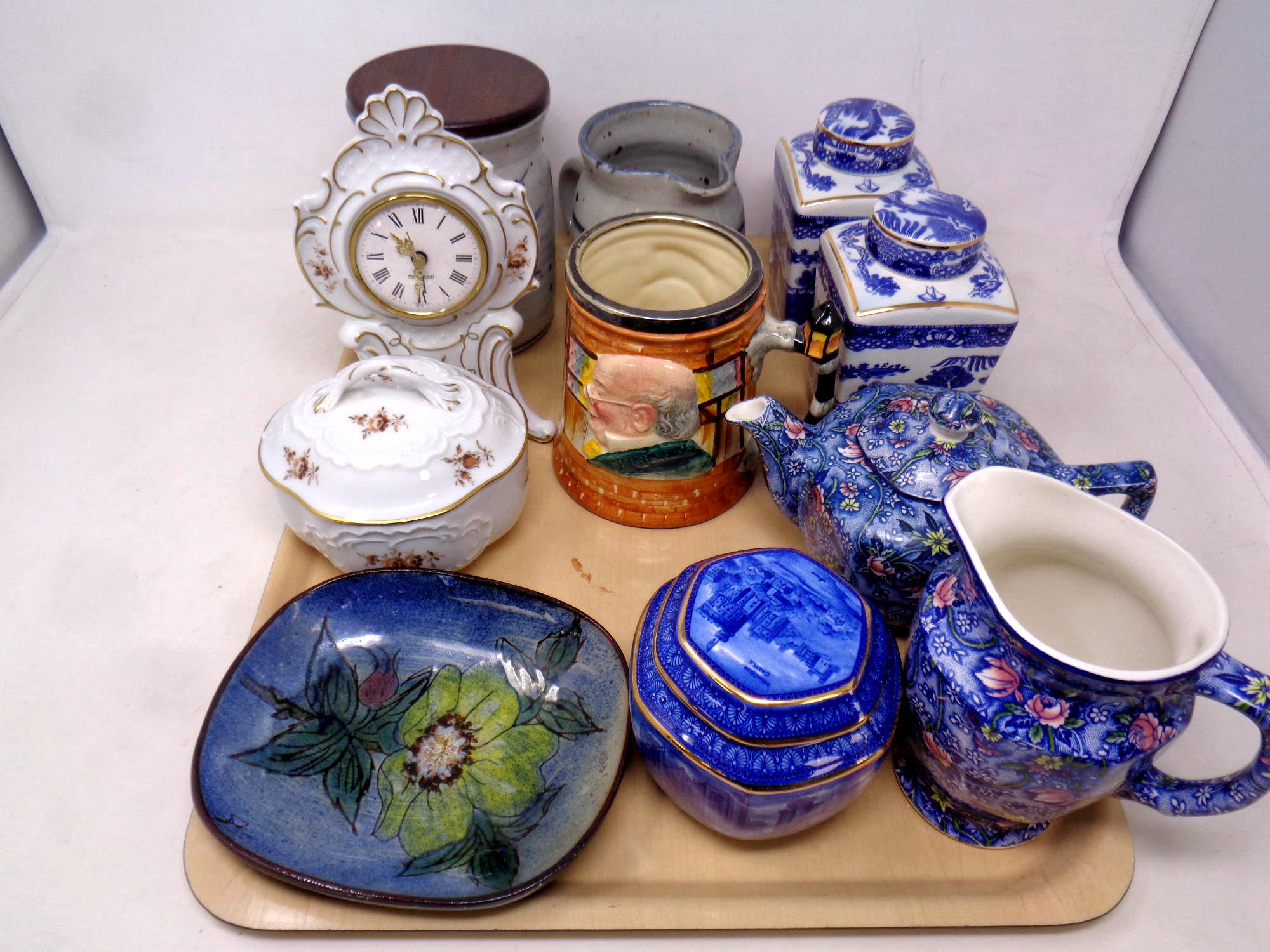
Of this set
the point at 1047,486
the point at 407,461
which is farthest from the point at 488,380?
the point at 1047,486

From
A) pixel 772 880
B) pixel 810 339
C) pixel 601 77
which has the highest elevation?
pixel 601 77

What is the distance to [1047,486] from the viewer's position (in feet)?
2.24

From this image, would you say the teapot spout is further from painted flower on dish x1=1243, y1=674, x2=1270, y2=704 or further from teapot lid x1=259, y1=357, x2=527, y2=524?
painted flower on dish x1=1243, y1=674, x2=1270, y2=704

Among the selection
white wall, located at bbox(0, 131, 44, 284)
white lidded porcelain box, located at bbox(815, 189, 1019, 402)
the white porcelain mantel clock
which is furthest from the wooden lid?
white wall, located at bbox(0, 131, 44, 284)

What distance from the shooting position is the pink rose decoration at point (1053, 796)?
2.12ft

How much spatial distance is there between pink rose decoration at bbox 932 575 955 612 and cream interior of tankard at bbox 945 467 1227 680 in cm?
3

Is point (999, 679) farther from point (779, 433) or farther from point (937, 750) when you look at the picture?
point (779, 433)

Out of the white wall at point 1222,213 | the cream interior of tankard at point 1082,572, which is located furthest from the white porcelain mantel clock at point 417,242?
the white wall at point 1222,213

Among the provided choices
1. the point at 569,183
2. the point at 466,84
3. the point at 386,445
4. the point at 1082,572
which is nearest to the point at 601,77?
the point at 569,183

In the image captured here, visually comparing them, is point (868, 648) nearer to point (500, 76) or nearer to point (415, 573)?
point (415, 573)

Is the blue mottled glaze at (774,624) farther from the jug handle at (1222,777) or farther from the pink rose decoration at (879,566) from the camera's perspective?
the jug handle at (1222,777)

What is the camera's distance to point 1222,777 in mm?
651

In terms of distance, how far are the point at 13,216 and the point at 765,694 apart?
4.83ft

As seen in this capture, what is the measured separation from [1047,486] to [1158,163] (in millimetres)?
1050
